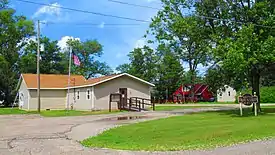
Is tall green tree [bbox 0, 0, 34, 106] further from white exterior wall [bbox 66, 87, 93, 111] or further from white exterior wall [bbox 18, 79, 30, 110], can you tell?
white exterior wall [bbox 66, 87, 93, 111]

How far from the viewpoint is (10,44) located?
171ft

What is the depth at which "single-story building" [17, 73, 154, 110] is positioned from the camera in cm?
3162

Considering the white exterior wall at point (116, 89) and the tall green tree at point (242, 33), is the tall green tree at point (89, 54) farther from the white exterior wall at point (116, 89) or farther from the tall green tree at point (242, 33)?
the tall green tree at point (242, 33)

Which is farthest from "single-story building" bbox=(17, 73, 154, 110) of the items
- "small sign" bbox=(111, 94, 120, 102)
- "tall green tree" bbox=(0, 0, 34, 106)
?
"tall green tree" bbox=(0, 0, 34, 106)

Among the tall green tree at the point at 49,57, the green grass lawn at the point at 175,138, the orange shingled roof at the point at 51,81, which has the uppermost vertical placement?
the tall green tree at the point at 49,57

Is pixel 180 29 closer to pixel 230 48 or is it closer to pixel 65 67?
pixel 230 48

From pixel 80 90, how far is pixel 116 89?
438 cm

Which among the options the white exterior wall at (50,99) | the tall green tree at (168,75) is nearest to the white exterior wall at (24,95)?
the white exterior wall at (50,99)

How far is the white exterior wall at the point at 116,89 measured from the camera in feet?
103

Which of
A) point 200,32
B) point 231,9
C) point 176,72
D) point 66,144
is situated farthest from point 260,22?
point 176,72

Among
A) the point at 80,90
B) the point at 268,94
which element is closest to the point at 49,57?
the point at 80,90

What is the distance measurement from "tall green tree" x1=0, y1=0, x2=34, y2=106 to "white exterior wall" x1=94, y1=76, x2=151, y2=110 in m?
22.9

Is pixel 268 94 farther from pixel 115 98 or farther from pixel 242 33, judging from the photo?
pixel 242 33

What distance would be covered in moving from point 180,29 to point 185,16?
1.76m
